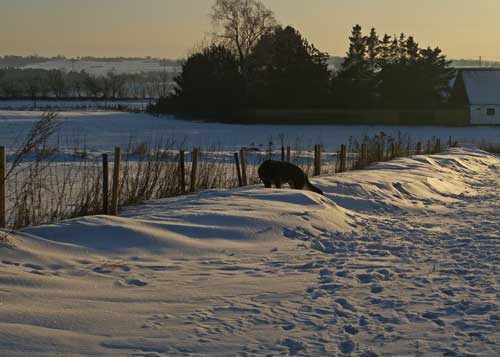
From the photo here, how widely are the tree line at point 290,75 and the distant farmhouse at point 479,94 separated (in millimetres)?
3090

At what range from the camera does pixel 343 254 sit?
927cm

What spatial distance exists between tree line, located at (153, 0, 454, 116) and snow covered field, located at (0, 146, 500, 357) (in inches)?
1958

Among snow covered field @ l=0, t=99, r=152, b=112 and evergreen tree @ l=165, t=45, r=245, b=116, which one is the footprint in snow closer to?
evergreen tree @ l=165, t=45, r=245, b=116

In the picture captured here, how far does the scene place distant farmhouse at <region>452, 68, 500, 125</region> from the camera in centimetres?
6500

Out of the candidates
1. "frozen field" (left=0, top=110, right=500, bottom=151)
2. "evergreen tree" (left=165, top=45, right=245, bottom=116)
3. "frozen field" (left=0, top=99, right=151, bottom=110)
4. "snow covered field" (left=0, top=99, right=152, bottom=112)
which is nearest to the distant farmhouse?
"frozen field" (left=0, top=110, right=500, bottom=151)

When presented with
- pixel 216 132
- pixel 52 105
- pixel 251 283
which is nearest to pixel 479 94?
pixel 216 132

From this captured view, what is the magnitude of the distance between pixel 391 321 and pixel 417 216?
7.62 m

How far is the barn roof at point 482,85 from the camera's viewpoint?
6531 centimetres

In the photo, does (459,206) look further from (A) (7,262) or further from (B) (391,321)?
(A) (7,262)

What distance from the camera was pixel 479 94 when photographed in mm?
66188

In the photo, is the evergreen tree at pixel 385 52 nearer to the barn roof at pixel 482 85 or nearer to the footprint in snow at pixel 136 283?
the barn roof at pixel 482 85

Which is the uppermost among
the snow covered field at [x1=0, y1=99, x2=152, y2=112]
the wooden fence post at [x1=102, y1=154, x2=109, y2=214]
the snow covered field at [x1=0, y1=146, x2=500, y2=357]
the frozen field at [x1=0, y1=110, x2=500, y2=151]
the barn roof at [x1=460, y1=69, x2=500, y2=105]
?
the barn roof at [x1=460, y1=69, x2=500, y2=105]

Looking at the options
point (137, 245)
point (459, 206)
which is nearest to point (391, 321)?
point (137, 245)

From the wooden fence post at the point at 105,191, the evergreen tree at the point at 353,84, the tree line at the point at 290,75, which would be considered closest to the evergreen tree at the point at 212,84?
the tree line at the point at 290,75
